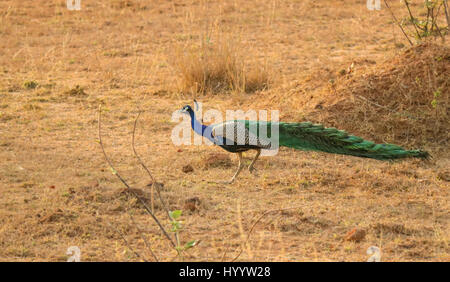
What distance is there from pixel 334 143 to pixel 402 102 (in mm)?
1665

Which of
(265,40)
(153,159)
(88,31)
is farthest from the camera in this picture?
(88,31)

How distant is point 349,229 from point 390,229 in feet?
0.97

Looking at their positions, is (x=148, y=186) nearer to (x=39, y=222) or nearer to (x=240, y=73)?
(x=39, y=222)

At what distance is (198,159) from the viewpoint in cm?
641

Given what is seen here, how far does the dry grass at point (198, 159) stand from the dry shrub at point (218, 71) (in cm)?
5

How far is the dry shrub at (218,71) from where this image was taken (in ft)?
28.3

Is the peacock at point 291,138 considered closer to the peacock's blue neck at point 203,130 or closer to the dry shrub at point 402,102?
the peacock's blue neck at point 203,130

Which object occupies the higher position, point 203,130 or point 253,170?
point 203,130

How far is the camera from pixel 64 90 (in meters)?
8.68

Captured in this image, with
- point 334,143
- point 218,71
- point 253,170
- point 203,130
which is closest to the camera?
point 334,143

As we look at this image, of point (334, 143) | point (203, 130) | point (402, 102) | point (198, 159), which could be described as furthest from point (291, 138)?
point (402, 102)

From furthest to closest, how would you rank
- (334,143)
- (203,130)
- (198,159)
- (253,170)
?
(198,159), (253,170), (203,130), (334,143)

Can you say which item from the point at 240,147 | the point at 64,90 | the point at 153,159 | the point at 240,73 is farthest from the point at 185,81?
the point at 240,147

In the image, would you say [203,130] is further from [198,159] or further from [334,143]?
[334,143]
